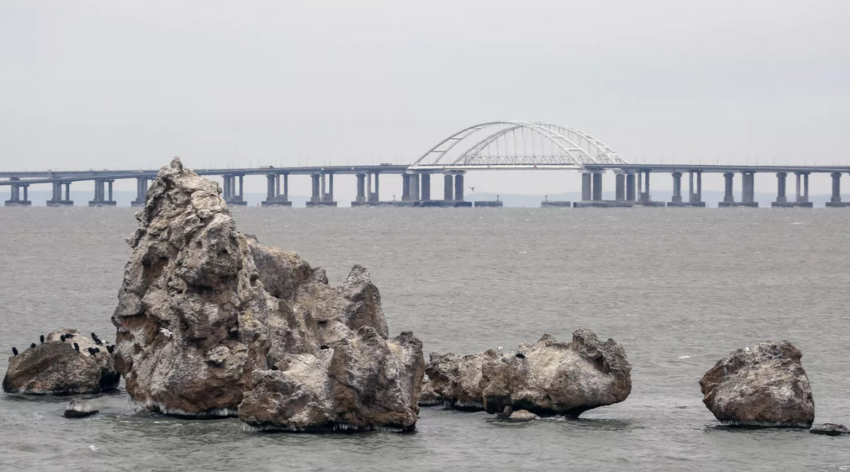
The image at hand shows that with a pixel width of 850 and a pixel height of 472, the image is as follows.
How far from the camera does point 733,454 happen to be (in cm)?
2083

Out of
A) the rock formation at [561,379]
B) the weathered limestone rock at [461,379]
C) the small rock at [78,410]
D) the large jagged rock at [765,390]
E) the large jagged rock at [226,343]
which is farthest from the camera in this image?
the weathered limestone rock at [461,379]

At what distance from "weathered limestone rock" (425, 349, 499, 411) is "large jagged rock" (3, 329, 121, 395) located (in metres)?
6.36

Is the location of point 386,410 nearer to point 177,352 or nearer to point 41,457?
point 177,352

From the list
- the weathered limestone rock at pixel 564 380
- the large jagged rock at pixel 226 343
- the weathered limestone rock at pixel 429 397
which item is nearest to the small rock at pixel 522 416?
the weathered limestone rock at pixel 564 380

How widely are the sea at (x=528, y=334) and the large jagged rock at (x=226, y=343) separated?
1.50 ft

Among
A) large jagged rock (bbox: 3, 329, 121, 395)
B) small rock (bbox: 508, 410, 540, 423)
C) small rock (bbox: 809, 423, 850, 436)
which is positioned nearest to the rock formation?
small rock (bbox: 508, 410, 540, 423)

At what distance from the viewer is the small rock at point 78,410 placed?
2320 centimetres

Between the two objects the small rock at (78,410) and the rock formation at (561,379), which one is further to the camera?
the rock formation at (561,379)

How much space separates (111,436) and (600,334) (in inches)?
742

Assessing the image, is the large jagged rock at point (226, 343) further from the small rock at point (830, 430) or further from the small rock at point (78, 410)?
the small rock at point (830, 430)

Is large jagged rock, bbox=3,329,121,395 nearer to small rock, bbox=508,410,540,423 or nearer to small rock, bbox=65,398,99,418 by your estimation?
small rock, bbox=65,398,99,418

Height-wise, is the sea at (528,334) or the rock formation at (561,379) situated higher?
the rock formation at (561,379)

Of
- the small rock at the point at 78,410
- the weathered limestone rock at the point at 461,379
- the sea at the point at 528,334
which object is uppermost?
the weathered limestone rock at the point at 461,379

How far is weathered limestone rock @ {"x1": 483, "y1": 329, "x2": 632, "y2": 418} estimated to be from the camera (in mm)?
23297
